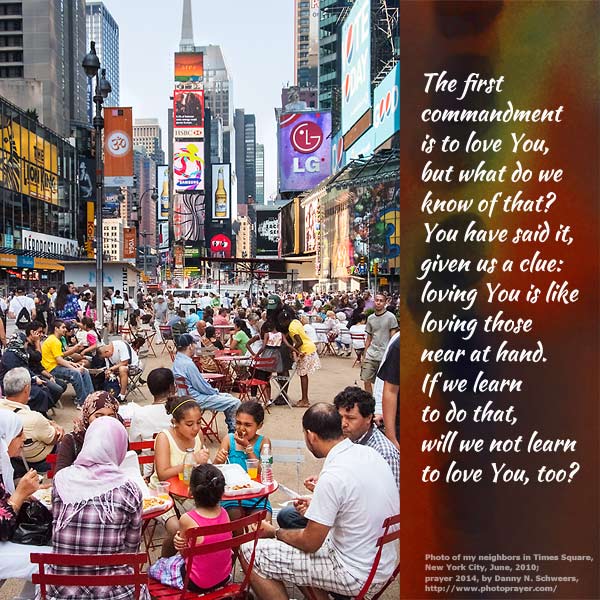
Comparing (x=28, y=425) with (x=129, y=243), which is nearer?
(x=28, y=425)

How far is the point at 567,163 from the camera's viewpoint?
1.93 m

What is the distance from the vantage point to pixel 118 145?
653 inches

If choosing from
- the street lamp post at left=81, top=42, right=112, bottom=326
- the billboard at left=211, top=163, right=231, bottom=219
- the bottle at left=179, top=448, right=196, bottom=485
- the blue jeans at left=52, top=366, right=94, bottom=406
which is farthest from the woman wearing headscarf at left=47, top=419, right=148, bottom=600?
the billboard at left=211, top=163, right=231, bottom=219

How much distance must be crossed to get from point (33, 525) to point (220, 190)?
111m

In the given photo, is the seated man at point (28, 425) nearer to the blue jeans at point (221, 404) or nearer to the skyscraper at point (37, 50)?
the blue jeans at point (221, 404)

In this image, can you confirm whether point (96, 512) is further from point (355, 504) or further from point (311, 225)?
point (311, 225)

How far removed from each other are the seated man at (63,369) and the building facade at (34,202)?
2623 cm

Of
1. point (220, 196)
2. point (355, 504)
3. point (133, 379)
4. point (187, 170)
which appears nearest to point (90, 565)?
point (355, 504)

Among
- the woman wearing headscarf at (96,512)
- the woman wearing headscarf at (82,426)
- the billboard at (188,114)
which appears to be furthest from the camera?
the billboard at (188,114)

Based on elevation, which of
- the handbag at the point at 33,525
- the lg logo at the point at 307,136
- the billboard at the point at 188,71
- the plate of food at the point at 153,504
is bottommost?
the handbag at the point at 33,525

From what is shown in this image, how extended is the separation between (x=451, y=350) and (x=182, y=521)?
7.43 ft

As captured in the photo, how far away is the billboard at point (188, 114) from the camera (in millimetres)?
117069

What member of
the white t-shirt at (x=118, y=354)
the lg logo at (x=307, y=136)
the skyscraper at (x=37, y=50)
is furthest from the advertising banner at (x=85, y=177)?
the white t-shirt at (x=118, y=354)

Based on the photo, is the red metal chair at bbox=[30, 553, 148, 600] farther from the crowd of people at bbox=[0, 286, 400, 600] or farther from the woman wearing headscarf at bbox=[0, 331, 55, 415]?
the woman wearing headscarf at bbox=[0, 331, 55, 415]
